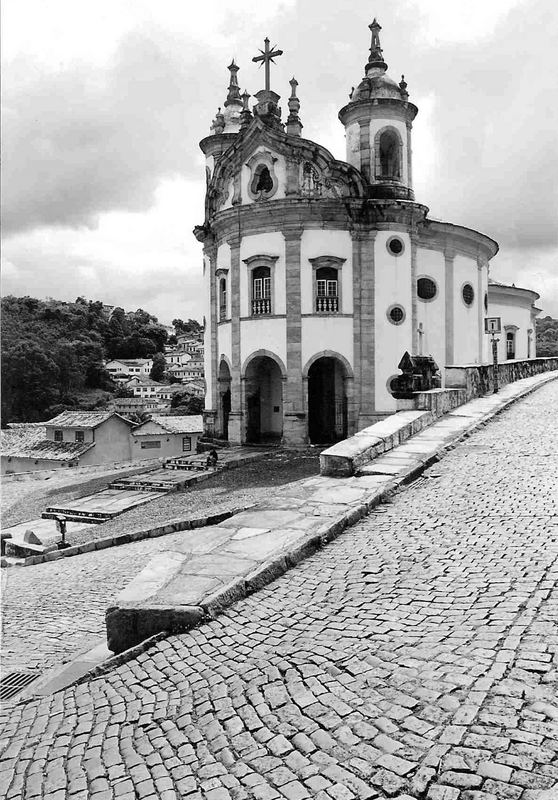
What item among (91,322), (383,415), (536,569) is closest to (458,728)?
(536,569)

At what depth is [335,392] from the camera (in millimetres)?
24922

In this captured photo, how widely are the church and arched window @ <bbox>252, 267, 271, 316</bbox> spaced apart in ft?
0.12

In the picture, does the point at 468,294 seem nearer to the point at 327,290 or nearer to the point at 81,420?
the point at 327,290

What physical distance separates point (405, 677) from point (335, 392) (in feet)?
69.8

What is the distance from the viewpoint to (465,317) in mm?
27203

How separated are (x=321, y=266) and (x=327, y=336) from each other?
2.44 m

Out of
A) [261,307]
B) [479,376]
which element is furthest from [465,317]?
[479,376]

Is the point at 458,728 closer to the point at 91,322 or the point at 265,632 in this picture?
the point at 265,632

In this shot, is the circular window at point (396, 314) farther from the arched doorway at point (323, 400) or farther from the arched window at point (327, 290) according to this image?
the arched doorway at point (323, 400)

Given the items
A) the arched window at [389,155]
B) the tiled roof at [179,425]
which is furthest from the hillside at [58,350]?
the arched window at [389,155]

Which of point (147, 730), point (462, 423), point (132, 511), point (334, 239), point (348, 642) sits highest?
point (334, 239)

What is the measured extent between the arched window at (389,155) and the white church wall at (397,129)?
0.15 meters

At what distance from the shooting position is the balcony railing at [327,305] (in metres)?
23.1

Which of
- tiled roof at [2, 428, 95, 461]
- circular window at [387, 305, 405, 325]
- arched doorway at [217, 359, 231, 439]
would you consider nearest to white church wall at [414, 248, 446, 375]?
circular window at [387, 305, 405, 325]
